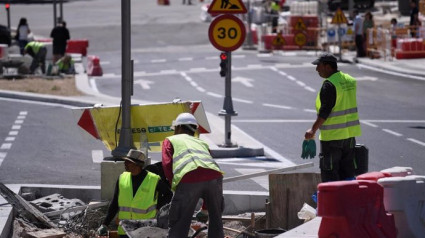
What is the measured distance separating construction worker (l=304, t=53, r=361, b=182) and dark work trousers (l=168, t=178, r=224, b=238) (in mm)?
1872

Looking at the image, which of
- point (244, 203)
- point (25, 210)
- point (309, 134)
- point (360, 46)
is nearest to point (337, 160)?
point (309, 134)

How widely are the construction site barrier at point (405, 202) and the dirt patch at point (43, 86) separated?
20.4 metres

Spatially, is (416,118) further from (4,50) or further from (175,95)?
(4,50)

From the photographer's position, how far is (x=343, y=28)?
4547 cm

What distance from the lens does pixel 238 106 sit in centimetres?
2889

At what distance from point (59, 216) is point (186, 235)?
11.2ft

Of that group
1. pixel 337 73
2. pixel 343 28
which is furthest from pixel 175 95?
pixel 337 73

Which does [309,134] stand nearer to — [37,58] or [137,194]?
[137,194]

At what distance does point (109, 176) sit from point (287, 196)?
8.12 ft

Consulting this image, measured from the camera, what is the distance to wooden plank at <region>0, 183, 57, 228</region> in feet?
47.9

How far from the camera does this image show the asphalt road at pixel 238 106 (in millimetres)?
19703

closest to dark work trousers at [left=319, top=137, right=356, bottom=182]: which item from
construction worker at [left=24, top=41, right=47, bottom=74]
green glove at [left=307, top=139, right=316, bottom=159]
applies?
green glove at [left=307, top=139, right=316, bottom=159]

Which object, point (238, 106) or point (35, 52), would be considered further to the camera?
point (35, 52)

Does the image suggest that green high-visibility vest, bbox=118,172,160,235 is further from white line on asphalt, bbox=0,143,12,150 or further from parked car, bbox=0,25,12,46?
parked car, bbox=0,25,12,46
